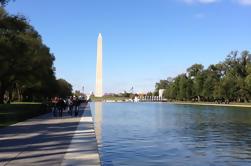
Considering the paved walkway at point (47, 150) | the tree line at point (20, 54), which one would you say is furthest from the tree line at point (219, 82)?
the paved walkway at point (47, 150)

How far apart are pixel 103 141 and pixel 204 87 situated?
429 feet

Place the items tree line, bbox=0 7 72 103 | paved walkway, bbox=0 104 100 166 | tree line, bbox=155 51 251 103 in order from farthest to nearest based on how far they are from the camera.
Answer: tree line, bbox=155 51 251 103 < tree line, bbox=0 7 72 103 < paved walkway, bbox=0 104 100 166

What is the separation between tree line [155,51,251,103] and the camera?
126562 millimetres

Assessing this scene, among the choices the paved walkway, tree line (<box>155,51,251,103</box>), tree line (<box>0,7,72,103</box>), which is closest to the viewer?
the paved walkway

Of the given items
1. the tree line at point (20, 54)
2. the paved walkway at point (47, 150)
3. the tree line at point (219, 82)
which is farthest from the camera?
the tree line at point (219, 82)

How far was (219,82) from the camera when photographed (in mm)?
137875

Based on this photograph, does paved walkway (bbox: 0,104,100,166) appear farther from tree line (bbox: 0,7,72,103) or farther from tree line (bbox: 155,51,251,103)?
tree line (bbox: 155,51,251,103)

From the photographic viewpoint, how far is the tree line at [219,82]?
415 ft

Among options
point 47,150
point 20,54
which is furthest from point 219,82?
point 47,150

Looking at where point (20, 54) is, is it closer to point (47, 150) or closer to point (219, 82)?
point (47, 150)

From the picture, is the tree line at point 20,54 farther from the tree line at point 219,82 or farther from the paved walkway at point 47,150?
the tree line at point 219,82

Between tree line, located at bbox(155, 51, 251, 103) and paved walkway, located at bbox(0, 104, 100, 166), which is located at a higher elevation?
tree line, located at bbox(155, 51, 251, 103)

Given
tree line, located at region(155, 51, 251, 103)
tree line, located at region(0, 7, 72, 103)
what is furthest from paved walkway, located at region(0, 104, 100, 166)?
tree line, located at region(155, 51, 251, 103)

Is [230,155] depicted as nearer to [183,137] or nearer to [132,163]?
[132,163]
